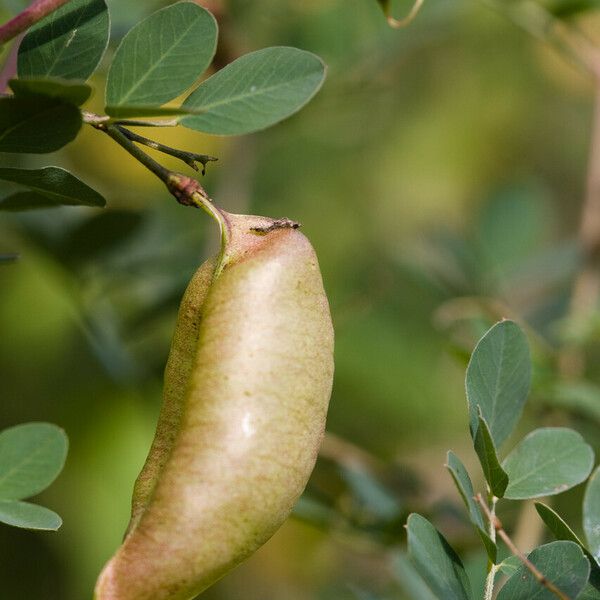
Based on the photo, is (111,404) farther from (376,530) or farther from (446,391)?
(446,391)

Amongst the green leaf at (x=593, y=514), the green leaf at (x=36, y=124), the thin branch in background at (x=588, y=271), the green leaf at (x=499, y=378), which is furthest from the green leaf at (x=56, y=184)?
the thin branch in background at (x=588, y=271)

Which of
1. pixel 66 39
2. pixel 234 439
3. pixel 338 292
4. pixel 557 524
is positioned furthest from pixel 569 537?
pixel 338 292

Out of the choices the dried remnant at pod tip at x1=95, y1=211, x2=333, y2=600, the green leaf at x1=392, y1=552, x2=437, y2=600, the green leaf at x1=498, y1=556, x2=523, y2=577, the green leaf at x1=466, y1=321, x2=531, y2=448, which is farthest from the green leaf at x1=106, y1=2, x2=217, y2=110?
the green leaf at x1=392, y1=552, x2=437, y2=600

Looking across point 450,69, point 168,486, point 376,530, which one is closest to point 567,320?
point 376,530

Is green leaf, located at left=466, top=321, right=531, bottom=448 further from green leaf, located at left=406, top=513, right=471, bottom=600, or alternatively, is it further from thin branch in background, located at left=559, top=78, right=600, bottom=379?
thin branch in background, located at left=559, top=78, right=600, bottom=379

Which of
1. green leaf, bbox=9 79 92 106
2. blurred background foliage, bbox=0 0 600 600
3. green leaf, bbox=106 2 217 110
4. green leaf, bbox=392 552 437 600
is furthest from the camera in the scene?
blurred background foliage, bbox=0 0 600 600

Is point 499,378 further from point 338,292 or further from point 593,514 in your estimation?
point 338,292
